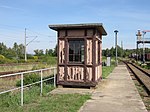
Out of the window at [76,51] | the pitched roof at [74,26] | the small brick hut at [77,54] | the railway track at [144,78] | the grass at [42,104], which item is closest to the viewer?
the grass at [42,104]

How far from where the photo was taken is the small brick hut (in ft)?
42.4

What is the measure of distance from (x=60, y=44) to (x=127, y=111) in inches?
249

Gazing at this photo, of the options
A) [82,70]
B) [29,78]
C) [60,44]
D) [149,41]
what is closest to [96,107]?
[82,70]

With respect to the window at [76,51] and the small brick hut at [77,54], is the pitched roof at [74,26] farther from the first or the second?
the window at [76,51]

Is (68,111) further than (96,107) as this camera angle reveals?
No

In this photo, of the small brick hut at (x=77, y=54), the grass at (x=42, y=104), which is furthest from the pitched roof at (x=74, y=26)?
the grass at (x=42, y=104)

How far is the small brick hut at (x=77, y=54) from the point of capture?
42.4 ft

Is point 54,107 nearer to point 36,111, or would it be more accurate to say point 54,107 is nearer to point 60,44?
point 36,111

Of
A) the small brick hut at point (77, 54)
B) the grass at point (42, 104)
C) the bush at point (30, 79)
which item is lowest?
the grass at point (42, 104)

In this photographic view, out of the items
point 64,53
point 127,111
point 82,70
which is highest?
point 64,53

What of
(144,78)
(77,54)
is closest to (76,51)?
(77,54)

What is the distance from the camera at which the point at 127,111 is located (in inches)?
308

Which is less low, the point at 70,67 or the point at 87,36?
the point at 87,36

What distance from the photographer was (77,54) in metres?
13.2
